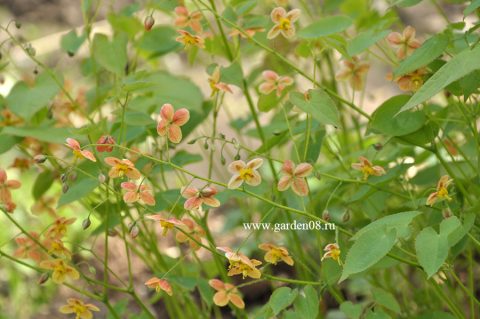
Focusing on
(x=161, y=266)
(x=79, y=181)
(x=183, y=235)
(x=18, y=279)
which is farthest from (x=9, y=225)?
(x=183, y=235)

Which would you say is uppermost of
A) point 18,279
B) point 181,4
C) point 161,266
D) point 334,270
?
point 181,4

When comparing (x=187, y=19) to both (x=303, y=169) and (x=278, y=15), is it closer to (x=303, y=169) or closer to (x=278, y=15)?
(x=278, y=15)

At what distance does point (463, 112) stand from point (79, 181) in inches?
24.7

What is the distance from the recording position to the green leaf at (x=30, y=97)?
1.42m

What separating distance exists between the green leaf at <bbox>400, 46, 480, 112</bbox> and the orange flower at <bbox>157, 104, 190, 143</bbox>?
319 mm

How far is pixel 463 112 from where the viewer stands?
1219 mm

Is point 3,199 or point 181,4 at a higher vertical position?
point 181,4

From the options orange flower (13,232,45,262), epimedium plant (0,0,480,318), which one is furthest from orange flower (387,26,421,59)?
orange flower (13,232,45,262)

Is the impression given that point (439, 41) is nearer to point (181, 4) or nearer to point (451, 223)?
point (451, 223)

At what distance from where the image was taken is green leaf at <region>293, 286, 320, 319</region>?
3.53 ft

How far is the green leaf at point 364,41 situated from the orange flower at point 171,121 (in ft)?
0.91

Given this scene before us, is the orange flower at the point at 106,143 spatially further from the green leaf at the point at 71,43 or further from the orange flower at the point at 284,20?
the green leaf at the point at 71,43

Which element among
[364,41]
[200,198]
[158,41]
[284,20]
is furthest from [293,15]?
[158,41]

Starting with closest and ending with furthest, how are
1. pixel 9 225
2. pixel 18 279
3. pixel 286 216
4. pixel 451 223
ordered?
pixel 451 223
pixel 286 216
pixel 18 279
pixel 9 225
